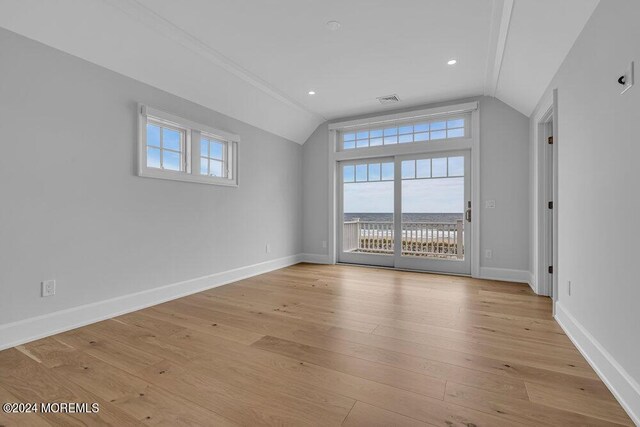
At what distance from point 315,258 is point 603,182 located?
4.35 meters

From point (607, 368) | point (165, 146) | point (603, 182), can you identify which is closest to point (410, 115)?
point (603, 182)

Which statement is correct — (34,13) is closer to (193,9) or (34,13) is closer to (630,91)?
(193,9)

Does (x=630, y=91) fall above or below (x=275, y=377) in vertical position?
above

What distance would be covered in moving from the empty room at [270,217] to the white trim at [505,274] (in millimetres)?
26

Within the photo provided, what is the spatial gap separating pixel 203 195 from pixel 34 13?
6.86 ft

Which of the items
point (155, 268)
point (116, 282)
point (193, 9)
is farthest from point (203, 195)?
point (193, 9)

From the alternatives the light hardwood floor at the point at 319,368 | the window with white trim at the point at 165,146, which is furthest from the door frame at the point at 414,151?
the window with white trim at the point at 165,146

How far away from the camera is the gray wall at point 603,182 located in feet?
4.78

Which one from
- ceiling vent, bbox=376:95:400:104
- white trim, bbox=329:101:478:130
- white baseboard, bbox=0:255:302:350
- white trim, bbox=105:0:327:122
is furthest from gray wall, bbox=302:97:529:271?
white baseboard, bbox=0:255:302:350

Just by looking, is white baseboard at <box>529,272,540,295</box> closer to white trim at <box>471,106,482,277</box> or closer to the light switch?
white trim at <box>471,106,482,277</box>

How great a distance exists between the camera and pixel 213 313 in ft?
9.32

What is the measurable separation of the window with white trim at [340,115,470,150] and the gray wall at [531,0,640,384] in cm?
200

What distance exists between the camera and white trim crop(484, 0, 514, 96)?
7.68 ft

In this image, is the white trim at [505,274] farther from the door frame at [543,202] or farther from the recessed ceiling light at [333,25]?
the recessed ceiling light at [333,25]
